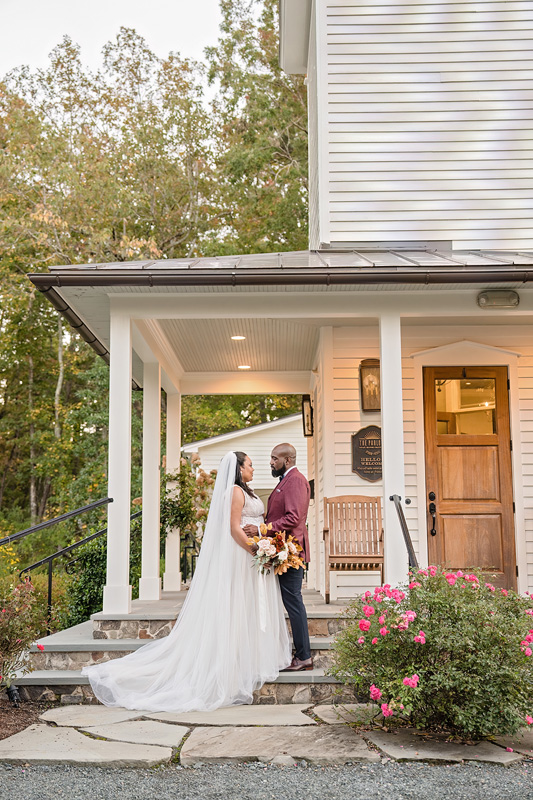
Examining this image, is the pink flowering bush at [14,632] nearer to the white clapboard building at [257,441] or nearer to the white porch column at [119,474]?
the white porch column at [119,474]

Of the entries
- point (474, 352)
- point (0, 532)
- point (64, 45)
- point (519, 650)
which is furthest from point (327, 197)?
point (64, 45)

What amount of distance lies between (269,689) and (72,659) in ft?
5.15

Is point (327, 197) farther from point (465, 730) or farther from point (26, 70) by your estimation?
point (26, 70)

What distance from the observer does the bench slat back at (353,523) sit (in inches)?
304

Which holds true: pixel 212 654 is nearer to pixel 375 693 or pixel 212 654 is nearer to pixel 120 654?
pixel 120 654

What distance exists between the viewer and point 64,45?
23812 millimetres

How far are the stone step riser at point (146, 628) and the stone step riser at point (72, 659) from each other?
26 cm

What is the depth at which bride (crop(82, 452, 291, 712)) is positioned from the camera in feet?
17.9

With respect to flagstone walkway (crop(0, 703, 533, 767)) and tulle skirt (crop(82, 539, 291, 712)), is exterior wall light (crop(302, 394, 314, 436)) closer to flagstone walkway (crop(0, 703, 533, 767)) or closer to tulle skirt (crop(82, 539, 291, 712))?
tulle skirt (crop(82, 539, 291, 712))

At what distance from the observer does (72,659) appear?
19.9ft

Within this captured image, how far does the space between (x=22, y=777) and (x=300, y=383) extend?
26.0 ft

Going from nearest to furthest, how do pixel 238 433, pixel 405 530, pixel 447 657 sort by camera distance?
pixel 447 657 → pixel 405 530 → pixel 238 433

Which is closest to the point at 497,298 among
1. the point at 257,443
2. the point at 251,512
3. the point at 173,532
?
the point at 251,512


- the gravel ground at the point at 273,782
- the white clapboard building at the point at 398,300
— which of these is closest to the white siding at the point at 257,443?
the white clapboard building at the point at 398,300
